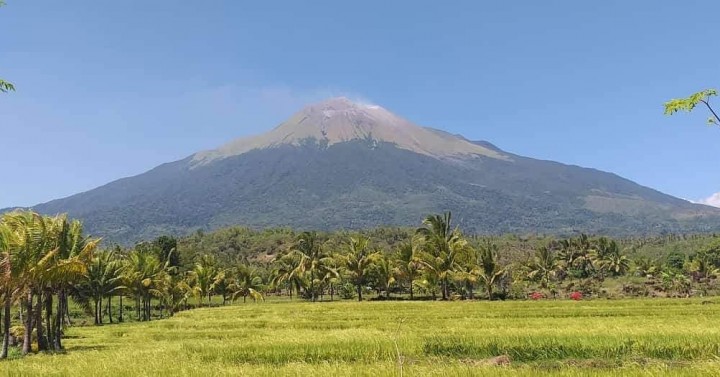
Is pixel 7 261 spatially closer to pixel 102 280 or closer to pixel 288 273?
pixel 102 280

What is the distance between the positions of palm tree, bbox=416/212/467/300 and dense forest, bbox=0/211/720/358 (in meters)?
0.11

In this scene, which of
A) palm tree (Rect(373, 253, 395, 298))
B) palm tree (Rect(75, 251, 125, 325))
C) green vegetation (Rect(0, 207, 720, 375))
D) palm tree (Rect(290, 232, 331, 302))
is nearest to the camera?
green vegetation (Rect(0, 207, 720, 375))

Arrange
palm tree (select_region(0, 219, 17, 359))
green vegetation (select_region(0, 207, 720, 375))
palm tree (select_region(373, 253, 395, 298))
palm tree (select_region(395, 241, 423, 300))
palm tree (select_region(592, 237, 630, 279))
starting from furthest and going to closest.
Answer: palm tree (select_region(592, 237, 630, 279)) → palm tree (select_region(373, 253, 395, 298)) → palm tree (select_region(395, 241, 423, 300)) → palm tree (select_region(0, 219, 17, 359)) → green vegetation (select_region(0, 207, 720, 375))

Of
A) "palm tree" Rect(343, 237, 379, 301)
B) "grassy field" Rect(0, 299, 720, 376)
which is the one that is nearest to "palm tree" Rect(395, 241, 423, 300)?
"palm tree" Rect(343, 237, 379, 301)

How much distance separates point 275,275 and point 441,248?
31507 mm

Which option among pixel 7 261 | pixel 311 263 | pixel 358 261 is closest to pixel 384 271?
pixel 358 261

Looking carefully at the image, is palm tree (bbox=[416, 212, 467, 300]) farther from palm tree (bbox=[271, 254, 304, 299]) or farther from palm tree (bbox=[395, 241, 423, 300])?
palm tree (bbox=[271, 254, 304, 299])

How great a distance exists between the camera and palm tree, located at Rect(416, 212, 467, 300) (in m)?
56.9

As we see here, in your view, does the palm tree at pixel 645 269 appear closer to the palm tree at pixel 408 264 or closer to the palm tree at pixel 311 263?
the palm tree at pixel 408 264

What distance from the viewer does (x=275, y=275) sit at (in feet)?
268

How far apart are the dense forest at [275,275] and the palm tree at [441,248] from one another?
0.11 meters

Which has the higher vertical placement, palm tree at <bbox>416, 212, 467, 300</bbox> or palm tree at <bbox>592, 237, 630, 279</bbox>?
palm tree at <bbox>416, 212, 467, 300</bbox>

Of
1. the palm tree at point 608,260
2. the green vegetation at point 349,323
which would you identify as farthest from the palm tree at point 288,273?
the palm tree at point 608,260

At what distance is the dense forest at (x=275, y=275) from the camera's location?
84.2 ft
